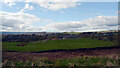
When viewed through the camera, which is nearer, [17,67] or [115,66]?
[115,66]

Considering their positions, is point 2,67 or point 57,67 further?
point 2,67

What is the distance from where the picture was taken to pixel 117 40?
27.8 metres

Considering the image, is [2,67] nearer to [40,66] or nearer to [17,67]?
[17,67]

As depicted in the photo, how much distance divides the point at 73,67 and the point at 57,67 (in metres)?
1.22

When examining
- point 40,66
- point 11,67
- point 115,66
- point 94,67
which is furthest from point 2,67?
point 115,66

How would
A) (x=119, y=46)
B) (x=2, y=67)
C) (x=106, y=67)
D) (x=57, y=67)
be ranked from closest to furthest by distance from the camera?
1. (x=106, y=67)
2. (x=57, y=67)
3. (x=2, y=67)
4. (x=119, y=46)

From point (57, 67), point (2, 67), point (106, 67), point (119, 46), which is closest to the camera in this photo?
point (106, 67)

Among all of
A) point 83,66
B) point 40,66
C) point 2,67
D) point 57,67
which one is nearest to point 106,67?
point 83,66

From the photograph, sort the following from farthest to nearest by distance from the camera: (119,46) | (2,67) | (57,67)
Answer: (119,46)
(2,67)
(57,67)

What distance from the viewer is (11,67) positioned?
8859mm

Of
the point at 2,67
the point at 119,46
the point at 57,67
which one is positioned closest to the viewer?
the point at 57,67

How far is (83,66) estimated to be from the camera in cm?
830

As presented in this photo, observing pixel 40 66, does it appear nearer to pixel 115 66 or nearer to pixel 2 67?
pixel 2 67

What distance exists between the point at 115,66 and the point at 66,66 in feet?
11.9
